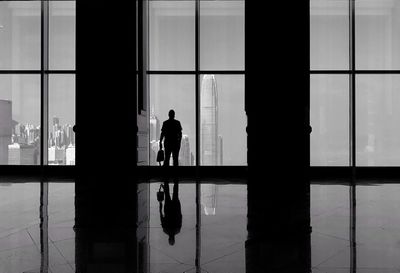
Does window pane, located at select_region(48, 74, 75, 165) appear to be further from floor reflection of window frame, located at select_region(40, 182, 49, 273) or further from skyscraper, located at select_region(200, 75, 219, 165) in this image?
floor reflection of window frame, located at select_region(40, 182, 49, 273)

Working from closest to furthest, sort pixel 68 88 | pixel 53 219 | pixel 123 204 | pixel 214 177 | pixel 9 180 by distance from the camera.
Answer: pixel 53 219 → pixel 123 204 → pixel 9 180 → pixel 214 177 → pixel 68 88

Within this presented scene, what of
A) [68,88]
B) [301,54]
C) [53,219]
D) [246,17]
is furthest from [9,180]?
[301,54]

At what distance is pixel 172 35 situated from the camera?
1305 centimetres

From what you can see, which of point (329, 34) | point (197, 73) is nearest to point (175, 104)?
point (197, 73)

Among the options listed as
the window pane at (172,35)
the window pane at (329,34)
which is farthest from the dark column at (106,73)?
the window pane at (329,34)

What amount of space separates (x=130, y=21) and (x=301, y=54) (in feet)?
16.0

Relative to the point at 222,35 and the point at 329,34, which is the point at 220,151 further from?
the point at 329,34

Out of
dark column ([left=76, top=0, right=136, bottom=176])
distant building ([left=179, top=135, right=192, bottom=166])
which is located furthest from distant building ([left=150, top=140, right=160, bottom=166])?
dark column ([left=76, top=0, right=136, bottom=176])

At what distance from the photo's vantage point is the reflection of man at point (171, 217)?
14.9 ft

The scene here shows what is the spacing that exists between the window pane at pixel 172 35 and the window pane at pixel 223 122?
3.14 feet

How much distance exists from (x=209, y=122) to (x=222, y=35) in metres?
2.79

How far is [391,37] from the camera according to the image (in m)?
12.7

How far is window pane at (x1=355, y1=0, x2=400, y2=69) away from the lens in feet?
40.9

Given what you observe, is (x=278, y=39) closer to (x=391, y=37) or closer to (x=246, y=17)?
(x=246, y=17)
